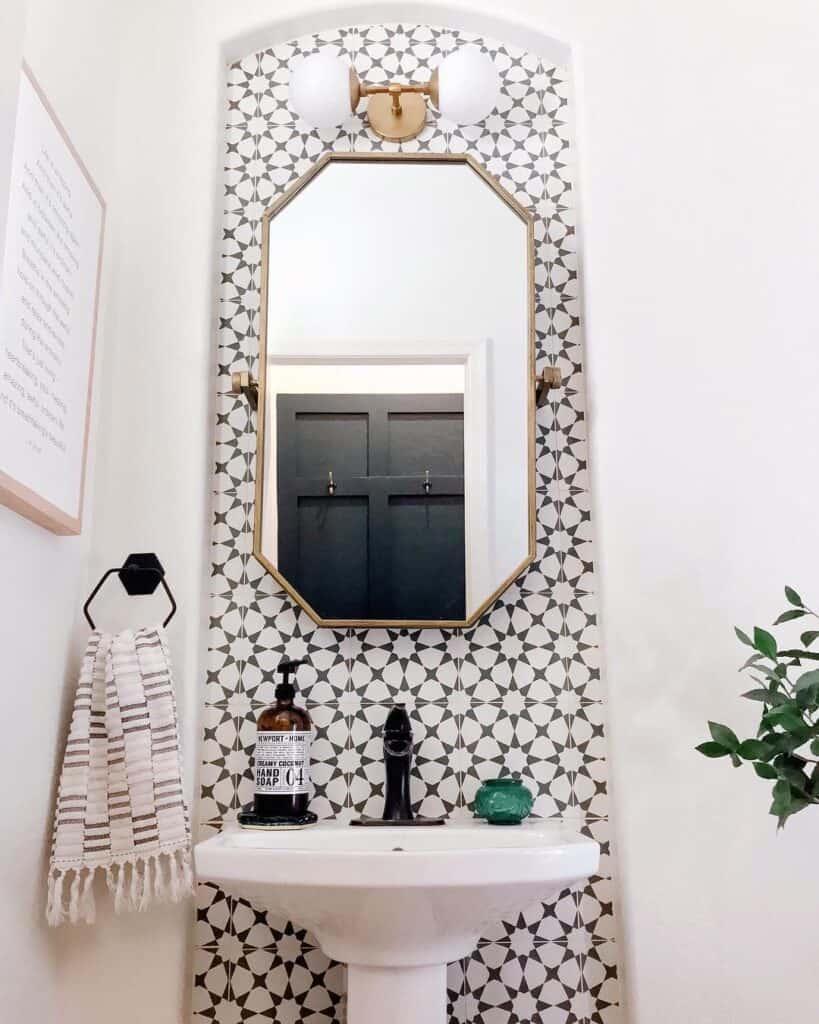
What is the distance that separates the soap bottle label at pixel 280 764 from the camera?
1.64 metres

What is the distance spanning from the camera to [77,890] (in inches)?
59.0

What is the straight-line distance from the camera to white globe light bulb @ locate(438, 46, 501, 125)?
196cm

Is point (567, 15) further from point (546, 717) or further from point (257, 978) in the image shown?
point (257, 978)

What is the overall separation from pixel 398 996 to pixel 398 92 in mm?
1605

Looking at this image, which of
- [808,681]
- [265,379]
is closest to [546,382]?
[265,379]

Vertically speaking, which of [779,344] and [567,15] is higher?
[567,15]

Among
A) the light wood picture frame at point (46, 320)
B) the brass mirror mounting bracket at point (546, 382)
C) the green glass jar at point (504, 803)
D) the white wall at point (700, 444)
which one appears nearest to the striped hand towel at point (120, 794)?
the light wood picture frame at point (46, 320)

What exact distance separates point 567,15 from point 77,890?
1.87 m

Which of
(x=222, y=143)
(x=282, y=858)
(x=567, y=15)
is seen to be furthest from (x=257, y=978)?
(x=567, y=15)

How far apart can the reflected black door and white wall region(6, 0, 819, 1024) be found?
18 centimetres

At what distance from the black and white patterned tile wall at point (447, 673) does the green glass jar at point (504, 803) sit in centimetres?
9

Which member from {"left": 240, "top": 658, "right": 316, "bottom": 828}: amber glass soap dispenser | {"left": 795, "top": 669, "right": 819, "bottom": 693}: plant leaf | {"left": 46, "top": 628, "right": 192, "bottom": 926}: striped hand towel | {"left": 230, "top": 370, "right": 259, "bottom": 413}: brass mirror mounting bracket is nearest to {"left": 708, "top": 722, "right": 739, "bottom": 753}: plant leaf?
{"left": 795, "top": 669, "right": 819, "bottom": 693}: plant leaf

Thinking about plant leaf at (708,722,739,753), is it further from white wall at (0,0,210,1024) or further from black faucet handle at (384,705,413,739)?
white wall at (0,0,210,1024)

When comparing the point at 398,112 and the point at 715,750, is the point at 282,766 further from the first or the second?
the point at 398,112
